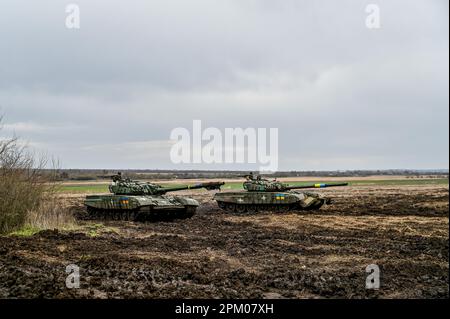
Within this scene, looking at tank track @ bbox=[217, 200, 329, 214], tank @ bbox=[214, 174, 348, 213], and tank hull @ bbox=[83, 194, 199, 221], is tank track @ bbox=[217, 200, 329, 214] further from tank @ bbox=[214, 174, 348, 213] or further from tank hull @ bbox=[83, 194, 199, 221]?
tank hull @ bbox=[83, 194, 199, 221]

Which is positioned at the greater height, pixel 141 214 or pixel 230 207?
pixel 141 214

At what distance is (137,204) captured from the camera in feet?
67.9

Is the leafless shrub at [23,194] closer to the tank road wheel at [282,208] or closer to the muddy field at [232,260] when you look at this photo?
the muddy field at [232,260]

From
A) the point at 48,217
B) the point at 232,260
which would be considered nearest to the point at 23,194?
the point at 48,217

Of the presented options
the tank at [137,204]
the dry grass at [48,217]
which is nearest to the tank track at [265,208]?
the tank at [137,204]

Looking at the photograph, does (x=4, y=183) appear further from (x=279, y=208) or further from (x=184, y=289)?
(x=279, y=208)

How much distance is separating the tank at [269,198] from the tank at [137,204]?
12.9 feet

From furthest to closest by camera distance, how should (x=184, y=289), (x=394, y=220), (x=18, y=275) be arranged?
(x=394, y=220), (x=18, y=275), (x=184, y=289)

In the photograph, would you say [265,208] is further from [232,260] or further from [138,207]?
[232,260]

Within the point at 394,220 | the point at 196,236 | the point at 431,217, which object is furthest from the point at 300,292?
the point at 431,217

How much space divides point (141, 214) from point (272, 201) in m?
7.53

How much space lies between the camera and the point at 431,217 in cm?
2161

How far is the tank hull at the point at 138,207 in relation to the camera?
2092cm
